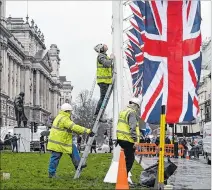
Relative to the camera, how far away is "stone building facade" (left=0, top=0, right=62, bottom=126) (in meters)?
93.2

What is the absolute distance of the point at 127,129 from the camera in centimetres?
1105

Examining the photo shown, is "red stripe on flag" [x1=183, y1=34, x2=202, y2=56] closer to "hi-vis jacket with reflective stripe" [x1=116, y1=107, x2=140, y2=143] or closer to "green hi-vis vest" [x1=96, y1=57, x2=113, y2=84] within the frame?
"hi-vis jacket with reflective stripe" [x1=116, y1=107, x2=140, y2=143]

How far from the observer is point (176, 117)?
1010cm

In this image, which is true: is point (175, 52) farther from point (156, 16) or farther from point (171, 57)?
point (156, 16)

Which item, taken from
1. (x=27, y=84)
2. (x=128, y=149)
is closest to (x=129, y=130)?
(x=128, y=149)

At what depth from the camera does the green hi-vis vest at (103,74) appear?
11791 mm

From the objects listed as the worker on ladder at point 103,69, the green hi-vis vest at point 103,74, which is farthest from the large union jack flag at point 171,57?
the green hi-vis vest at point 103,74

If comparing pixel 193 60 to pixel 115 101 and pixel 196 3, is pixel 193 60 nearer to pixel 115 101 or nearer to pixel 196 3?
pixel 196 3

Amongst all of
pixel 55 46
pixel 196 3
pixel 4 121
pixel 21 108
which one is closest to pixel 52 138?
pixel 196 3

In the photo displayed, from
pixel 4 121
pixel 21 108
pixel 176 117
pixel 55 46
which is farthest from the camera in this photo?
pixel 55 46

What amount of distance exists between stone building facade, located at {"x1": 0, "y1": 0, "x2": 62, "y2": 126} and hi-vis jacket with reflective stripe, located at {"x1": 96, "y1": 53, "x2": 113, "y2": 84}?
76.7 m

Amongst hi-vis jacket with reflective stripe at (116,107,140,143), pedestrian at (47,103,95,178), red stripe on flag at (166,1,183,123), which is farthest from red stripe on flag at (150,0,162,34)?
pedestrian at (47,103,95,178)

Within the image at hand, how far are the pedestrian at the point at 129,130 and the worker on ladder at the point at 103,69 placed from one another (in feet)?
3.02

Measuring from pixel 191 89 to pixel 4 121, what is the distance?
276 ft
